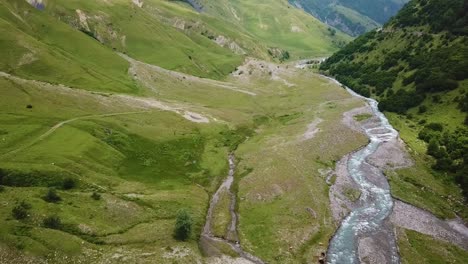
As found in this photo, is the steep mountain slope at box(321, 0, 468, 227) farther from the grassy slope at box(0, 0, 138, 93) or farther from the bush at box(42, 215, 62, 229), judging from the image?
the grassy slope at box(0, 0, 138, 93)

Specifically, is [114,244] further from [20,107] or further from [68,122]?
[20,107]

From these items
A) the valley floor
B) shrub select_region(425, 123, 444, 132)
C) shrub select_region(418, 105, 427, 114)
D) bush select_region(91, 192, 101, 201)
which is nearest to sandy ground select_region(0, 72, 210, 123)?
the valley floor

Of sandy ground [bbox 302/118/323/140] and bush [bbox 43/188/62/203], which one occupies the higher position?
sandy ground [bbox 302/118/323/140]

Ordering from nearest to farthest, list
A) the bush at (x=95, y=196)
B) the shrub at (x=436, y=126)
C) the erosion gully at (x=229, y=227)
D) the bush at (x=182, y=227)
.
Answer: the bush at (x=182, y=227)
the erosion gully at (x=229, y=227)
the bush at (x=95, y=196)
the shrub at (x=436, y=126)

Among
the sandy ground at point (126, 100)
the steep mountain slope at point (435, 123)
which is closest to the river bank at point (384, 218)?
the steep mountain slope at point (435, 123)

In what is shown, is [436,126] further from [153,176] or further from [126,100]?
[126,100]

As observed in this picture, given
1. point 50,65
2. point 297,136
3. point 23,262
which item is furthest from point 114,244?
point 50,65

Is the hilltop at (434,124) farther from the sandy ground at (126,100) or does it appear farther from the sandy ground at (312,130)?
the sandy ground at (126,100)

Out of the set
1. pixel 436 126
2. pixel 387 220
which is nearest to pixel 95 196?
pixel 387 220
